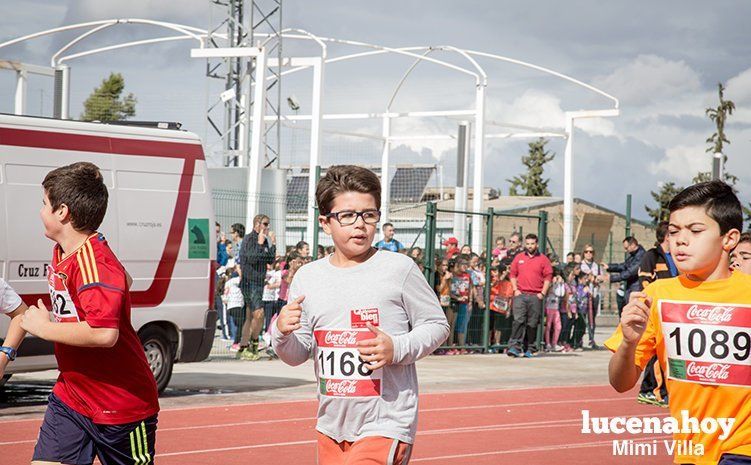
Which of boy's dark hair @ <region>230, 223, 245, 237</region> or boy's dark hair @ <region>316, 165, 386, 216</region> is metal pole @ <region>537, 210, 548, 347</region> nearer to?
boy's dark hair @ <region>230, 223, 245, 237</region>

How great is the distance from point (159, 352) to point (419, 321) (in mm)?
9204

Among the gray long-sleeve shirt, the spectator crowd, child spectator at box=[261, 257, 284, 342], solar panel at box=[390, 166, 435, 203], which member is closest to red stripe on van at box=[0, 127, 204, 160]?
the spectator crowd

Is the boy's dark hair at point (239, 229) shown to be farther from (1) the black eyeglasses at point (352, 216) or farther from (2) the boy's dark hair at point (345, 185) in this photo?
(1) the black eyeglasses at point (352, 216)

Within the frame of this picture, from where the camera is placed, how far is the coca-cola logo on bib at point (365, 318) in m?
4.99

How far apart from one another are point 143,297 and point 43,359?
1.40 metres

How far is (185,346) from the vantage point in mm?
14148

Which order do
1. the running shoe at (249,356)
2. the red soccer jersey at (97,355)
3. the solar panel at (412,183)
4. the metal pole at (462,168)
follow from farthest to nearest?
1. the solar panel at (412,183)
2. the metal pole at (462,168)
3. the running shoe at (249,356)
4. the red soccer jersey at (97,355)

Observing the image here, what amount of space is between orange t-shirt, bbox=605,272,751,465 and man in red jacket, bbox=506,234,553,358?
15976 mm

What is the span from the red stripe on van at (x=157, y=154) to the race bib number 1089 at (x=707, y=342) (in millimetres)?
8875

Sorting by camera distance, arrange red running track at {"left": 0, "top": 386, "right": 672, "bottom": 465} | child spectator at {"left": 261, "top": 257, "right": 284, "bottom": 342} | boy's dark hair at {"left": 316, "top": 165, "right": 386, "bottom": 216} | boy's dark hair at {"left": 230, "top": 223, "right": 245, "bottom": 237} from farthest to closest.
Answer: boy's dark hair at {"left": 230, "top": 223, "right": 245, "bottom": 237} < child spectator at {"left": 261, "top": 257, "right": 284, "bottom": 342} < red running track at {"left": 0, "top": 386, "right": 672, "bottom": 465} < boy's dark hair at {"left": 316, "top": 165, "right": 386, "bottom": 216}

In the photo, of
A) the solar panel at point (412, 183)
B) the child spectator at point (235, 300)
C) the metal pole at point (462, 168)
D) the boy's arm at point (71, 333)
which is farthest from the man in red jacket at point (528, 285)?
the solar panel at point (412, 183)

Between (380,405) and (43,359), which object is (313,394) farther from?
(380,405)

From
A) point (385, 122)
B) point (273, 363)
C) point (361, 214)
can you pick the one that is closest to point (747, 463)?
point (361, 214)

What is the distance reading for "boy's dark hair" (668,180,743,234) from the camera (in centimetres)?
510
